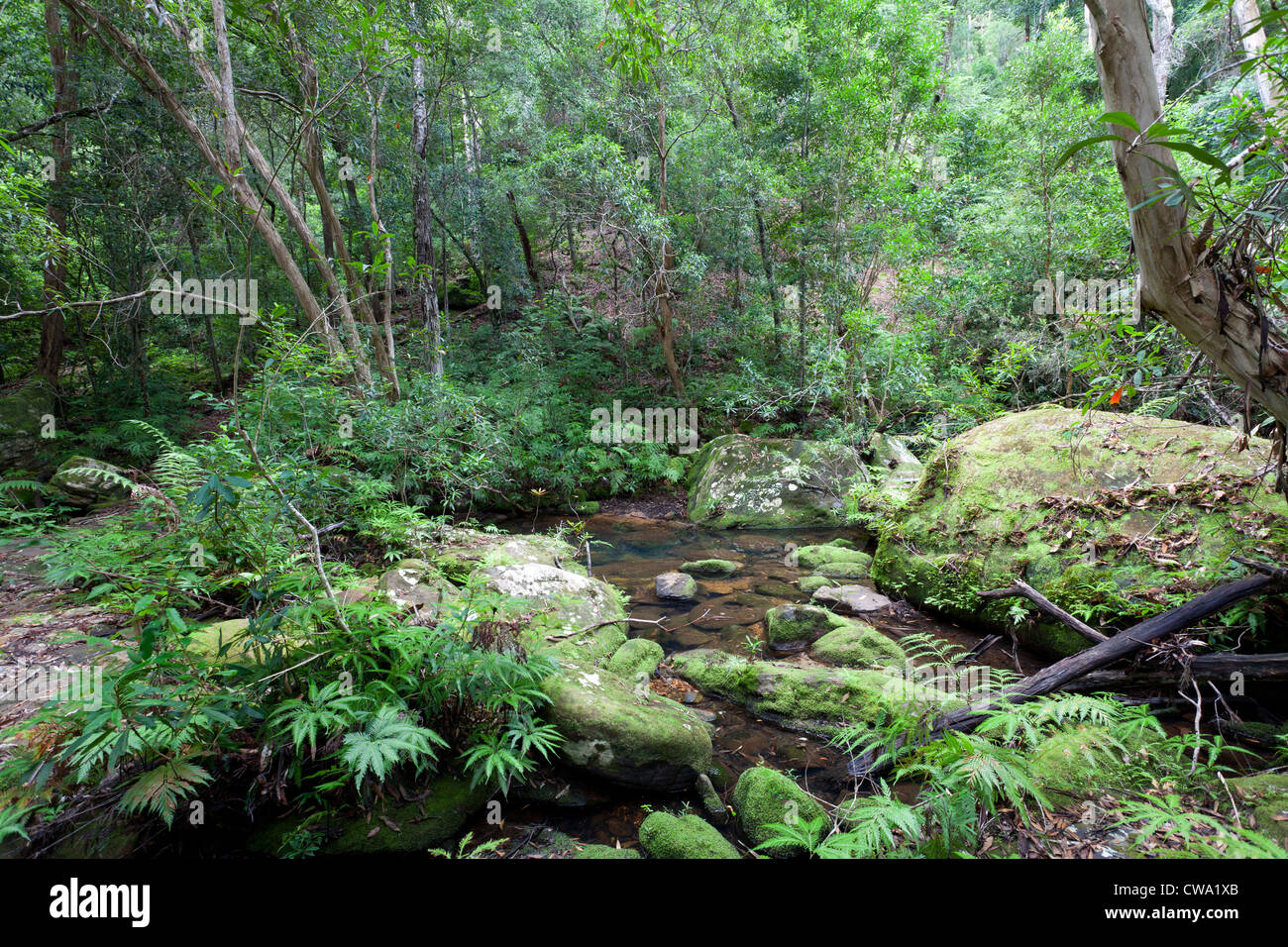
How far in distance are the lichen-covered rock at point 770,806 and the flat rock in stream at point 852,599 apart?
10.2 ft

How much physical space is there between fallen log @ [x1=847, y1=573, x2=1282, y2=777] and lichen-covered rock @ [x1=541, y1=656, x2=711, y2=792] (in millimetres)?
1078

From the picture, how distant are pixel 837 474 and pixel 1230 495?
6001 mm

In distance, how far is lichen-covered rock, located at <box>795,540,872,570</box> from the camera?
7520 mm

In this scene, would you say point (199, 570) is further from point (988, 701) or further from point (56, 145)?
point (56, 145)

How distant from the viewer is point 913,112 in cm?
1228

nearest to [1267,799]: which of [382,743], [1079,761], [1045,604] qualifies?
[1079,761]

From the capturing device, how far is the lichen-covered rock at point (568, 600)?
4.82m

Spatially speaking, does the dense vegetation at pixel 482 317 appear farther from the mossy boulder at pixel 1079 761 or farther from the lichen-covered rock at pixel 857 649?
the lichen-covered rock at pixel 857 649

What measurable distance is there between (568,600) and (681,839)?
106 inches

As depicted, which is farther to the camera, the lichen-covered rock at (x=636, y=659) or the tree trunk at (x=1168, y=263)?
the lichen-covered rock at (x=636, y=659)

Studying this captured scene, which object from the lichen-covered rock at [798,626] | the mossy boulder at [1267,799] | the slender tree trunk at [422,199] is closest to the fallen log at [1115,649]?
the mossy boulder at [1267,799]

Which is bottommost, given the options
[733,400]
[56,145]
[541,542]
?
[541,542]
